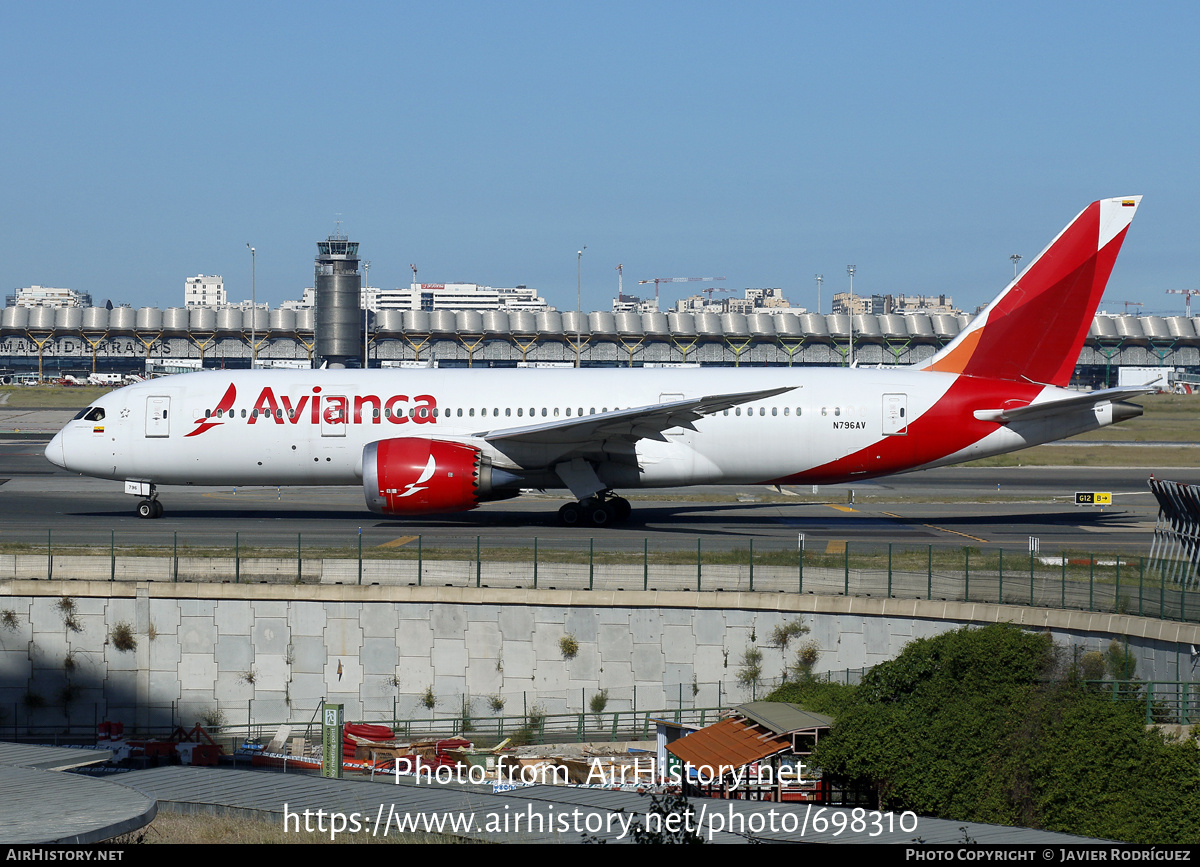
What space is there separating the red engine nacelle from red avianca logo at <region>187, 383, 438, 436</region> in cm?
213

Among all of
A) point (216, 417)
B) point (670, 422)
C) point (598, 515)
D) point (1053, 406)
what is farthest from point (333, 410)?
point (1053, 406)

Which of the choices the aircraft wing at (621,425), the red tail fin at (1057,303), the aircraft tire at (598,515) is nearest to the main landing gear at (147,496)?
the aircraft wing at (621,425)

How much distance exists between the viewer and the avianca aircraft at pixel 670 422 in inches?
1373

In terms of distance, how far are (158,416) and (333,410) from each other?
18.2ft

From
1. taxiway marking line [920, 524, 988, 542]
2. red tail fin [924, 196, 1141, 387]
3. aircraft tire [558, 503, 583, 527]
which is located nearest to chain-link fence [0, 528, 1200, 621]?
taxiway marking line [920, 524, 988, 542]

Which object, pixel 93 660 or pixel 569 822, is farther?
pixel 93 660

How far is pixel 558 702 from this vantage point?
2516cm

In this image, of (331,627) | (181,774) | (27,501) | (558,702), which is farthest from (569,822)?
(27,501)

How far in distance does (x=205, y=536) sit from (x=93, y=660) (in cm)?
594

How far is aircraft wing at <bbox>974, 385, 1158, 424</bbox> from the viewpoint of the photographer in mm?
33250

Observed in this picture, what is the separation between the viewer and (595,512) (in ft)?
118

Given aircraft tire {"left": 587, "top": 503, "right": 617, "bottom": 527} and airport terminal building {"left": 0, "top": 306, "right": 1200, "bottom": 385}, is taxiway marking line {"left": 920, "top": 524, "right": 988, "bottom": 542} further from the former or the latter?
airport terminal building {"left": 0, "top": 306, "right": 1200, "bottom": 385}
